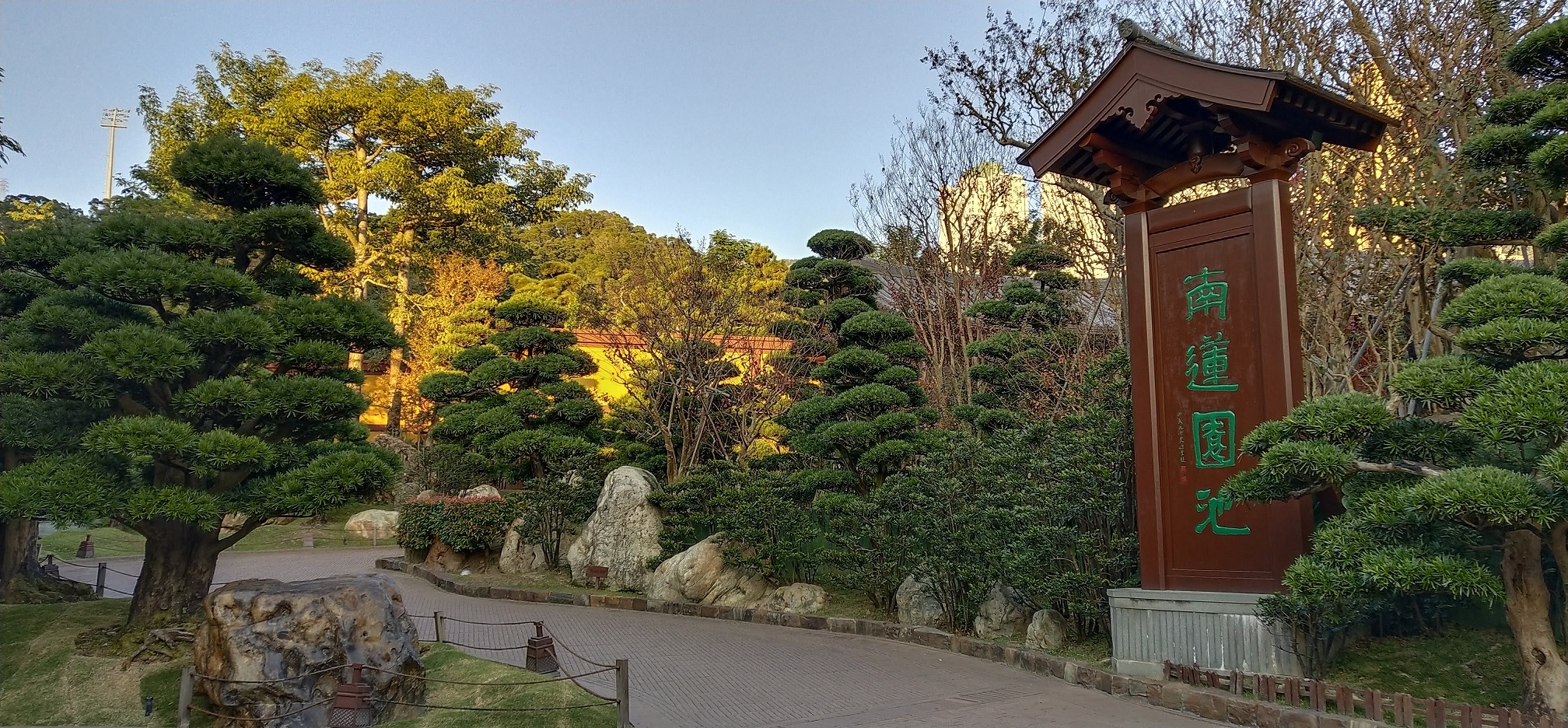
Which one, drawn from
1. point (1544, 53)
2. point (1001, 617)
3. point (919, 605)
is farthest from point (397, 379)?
point (1544, 53)

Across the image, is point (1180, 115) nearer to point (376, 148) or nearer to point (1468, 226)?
point (1468, 226)

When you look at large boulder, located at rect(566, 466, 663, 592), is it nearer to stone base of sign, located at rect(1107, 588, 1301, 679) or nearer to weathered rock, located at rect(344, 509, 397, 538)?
stone base of sign, located at rect(1107, 588, 1301, 679)

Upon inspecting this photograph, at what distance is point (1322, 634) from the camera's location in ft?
20.9

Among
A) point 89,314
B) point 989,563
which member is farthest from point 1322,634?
point 89,314

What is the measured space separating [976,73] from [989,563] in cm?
826

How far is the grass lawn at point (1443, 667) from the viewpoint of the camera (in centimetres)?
583

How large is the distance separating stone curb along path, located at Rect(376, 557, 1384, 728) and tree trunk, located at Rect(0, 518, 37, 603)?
559cm

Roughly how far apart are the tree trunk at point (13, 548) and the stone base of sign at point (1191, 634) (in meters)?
13.6

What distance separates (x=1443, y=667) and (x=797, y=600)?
7160 millimetres

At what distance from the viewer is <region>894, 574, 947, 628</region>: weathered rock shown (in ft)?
33.3

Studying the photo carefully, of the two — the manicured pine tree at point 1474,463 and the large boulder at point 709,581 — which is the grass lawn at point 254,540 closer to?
the large boulder at point 709,581

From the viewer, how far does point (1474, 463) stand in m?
5.61

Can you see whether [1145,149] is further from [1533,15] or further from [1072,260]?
[1072,260]

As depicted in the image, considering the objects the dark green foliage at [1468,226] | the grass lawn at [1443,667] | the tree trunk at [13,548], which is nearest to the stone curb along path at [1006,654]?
the grass lawn at [1443,667]
